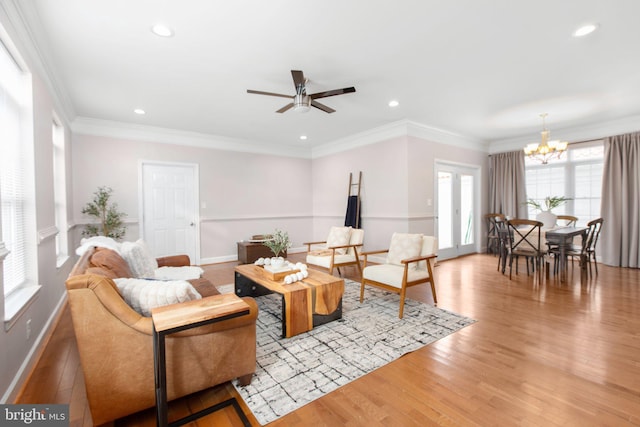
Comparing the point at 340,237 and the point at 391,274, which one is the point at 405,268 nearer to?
the point at 391,274

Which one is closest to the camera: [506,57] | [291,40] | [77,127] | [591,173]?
[291,40]

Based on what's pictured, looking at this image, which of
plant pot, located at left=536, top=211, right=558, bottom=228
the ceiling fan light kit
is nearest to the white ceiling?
the ceiling fan light kit

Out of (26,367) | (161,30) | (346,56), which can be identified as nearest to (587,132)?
(346,56)

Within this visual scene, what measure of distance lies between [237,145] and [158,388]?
5416 mm

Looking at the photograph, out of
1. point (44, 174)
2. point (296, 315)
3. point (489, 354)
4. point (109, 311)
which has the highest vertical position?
point (44, 174)

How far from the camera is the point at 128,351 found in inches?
58.9

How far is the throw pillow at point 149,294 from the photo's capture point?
165cm

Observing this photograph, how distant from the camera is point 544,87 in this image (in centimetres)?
362

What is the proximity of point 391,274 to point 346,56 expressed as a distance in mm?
2330

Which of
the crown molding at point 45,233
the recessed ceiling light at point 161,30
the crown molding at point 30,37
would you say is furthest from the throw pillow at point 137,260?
the recessed ceiling light at point 161,30

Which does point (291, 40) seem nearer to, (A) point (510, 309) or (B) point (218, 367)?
(B) point (218, 367)

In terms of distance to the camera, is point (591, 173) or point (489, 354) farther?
point (591, 173)

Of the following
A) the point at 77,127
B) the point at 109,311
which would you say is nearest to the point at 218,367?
the point at 109,311

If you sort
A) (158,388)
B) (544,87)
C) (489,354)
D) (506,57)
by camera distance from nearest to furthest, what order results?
(158,388), (489,354), (506,57), (544,87)
